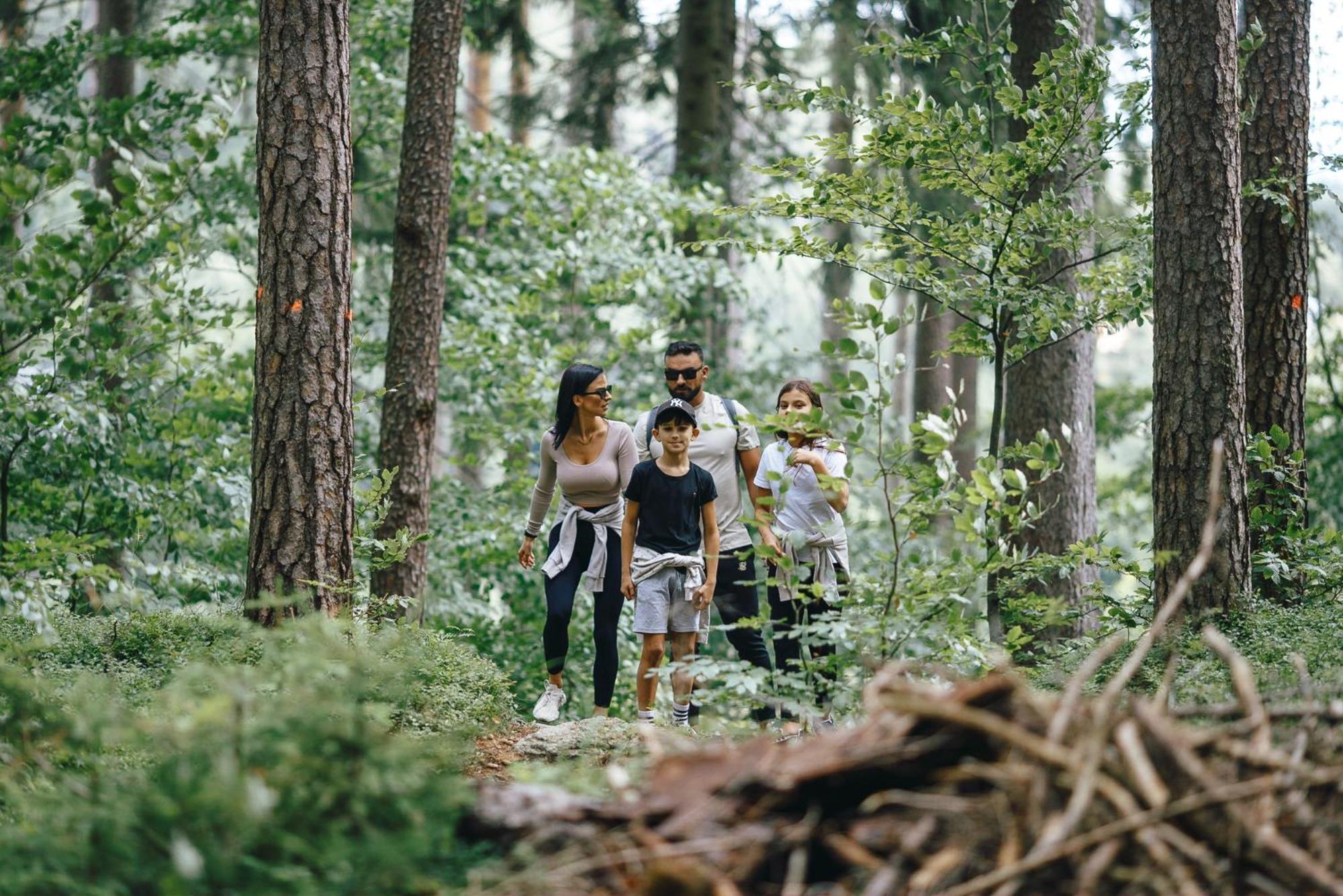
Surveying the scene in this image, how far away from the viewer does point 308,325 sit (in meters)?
6.33

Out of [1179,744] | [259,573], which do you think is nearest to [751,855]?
[1179,744]

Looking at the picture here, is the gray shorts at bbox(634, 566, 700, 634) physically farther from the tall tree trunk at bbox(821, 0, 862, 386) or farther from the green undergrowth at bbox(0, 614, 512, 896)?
the tall tree trunk at bbox(821, 0, 862, 386)

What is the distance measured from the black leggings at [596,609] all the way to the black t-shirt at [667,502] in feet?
1.17

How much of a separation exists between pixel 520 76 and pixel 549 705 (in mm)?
14168

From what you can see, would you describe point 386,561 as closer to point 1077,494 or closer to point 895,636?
point 895,636

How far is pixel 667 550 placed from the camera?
699 centimetres

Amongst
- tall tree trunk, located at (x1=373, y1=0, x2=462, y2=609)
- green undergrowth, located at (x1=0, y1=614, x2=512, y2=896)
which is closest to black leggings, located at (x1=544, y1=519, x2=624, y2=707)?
tall tree trunk, located at (x1=373, y1=0, x2=462, y2=609)

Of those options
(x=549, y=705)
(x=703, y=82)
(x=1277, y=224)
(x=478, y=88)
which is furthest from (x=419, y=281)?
(x=478, y=88)

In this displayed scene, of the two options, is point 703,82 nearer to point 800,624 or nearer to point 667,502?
point 667,502

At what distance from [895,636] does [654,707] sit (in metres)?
2.47

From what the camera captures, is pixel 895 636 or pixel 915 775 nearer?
pixel 915 775

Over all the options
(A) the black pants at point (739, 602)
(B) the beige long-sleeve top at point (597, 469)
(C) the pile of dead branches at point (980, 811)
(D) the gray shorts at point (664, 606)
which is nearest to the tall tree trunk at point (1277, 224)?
(A) the black pants at point (739, 602)

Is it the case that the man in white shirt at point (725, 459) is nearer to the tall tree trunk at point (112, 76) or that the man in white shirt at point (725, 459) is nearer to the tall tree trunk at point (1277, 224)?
the tall tree trunk at point (1277, 224)

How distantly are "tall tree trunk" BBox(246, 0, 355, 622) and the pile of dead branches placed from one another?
3.48 meters
